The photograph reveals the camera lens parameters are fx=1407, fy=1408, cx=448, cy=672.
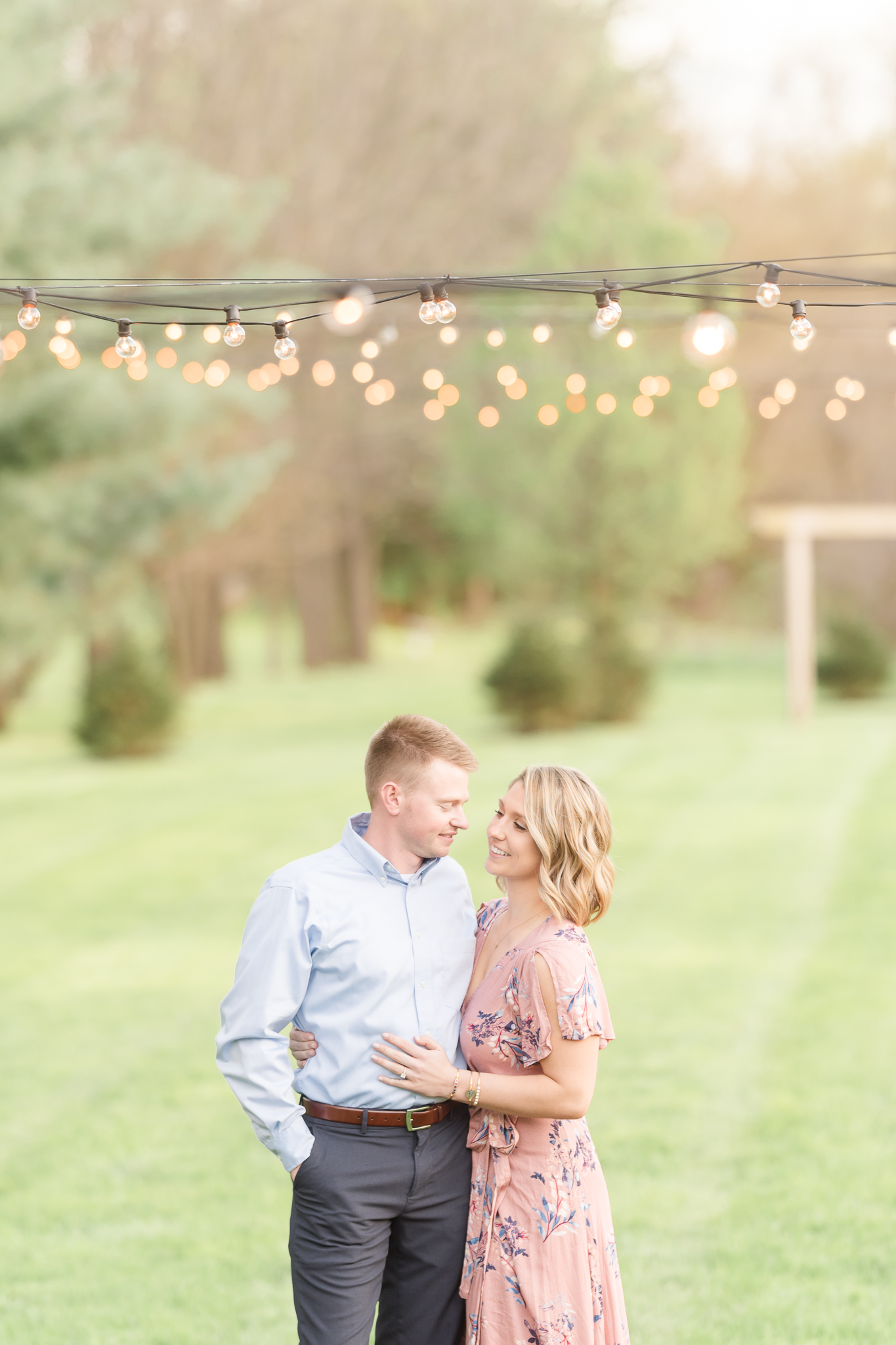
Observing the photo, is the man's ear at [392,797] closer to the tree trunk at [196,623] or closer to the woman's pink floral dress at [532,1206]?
the woman's pink floral dress at [532,1206]

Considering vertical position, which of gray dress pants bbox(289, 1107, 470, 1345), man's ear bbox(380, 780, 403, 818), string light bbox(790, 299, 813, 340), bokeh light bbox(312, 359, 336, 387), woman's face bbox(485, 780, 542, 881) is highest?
bokeh light bbox(312, 359, 336, 387)

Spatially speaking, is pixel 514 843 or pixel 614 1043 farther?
pixel 614 1043

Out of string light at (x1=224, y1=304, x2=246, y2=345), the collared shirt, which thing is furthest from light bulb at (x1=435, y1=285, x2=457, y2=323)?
the collared shirt

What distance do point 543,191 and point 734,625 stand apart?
48.8 ft

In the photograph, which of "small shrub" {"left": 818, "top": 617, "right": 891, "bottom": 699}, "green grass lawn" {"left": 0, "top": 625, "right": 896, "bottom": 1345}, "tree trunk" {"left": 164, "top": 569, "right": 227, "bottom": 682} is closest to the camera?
"green grass lawn" {"left": 0, "top": 625, "right": 896, "bottom": 1345}

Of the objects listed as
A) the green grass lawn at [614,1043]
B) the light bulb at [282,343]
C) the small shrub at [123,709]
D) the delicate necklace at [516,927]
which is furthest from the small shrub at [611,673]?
the delicate necklace at [516,927]

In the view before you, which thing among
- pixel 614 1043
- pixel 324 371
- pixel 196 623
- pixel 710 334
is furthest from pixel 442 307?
pixel 196 623

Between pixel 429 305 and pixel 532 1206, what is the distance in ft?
6.76

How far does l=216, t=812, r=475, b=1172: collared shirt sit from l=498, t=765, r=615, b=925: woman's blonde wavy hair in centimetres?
24

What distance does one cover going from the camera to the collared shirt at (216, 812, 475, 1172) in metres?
2.48

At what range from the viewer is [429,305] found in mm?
3418

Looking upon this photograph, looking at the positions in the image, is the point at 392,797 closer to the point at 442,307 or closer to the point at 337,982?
the point at 337,982

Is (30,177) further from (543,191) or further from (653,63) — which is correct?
(653,63)

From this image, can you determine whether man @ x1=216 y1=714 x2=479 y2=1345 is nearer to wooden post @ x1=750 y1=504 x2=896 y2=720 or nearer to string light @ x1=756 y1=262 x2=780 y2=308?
string light @ x1=756 y1=262 x2=780 y2=308
